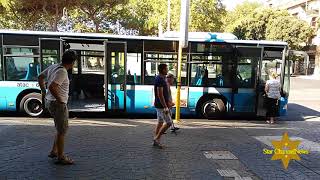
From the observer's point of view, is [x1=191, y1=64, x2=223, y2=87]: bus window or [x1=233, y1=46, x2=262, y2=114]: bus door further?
[x1=233, y1=46, x2=262, y2=114]: bus door

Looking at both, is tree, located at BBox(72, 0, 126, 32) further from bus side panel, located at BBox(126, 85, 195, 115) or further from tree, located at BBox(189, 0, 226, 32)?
bus side panel, located at BBox(126, 85, 195, 115)

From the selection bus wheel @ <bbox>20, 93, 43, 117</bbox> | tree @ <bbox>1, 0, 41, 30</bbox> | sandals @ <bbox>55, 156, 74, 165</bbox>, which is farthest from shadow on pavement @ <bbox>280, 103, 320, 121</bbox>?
tree @ <bbox>1, 0, 41, 30</bbox>

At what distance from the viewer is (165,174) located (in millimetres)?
5922

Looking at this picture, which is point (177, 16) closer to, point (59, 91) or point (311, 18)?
point (59, 91)

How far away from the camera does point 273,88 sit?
11.2 m

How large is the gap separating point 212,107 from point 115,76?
3.22 m

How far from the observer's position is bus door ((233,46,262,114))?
38.3 ft

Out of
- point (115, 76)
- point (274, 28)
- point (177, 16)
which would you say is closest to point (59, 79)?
point (115, 76)

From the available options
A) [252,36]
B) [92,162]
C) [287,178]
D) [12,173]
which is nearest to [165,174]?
[92,162]

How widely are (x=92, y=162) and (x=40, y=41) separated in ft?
19.5

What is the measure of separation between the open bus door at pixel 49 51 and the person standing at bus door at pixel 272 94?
6.42 meters

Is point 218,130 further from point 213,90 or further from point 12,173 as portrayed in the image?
point 12,173

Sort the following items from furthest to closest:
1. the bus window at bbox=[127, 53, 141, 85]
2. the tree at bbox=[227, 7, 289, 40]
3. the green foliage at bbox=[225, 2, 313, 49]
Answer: the tree at bbox=[227, 7, 289, 40] → the green foliage at bbox=[225, 2, 313, 49] → the bus window at bbox=[127, 53, 141, 85]

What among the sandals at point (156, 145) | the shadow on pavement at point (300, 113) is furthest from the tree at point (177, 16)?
the sandals at point (156, 145)
